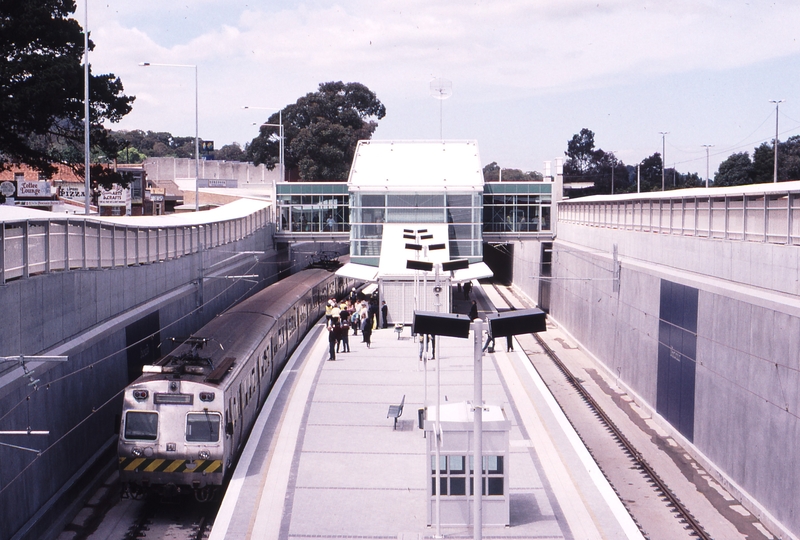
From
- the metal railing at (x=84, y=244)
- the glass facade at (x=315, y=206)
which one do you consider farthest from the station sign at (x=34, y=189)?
the glass facade at (x=315, y=206)

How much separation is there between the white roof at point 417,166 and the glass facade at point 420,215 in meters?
0.47

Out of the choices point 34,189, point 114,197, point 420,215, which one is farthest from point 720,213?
point 114,197

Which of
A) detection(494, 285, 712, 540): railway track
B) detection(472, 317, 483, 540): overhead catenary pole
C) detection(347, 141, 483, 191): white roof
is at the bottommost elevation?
detection(494, 285, 712, 540): railway track

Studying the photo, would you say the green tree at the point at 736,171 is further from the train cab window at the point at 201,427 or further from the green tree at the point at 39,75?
the train cab window at the point at 201,427

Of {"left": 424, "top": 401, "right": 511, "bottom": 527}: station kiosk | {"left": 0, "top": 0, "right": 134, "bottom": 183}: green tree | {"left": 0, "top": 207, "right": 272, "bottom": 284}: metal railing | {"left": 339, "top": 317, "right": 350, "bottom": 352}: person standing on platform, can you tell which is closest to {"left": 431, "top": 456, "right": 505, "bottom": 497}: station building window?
{"left": 424, "top": 401, "right": 511, "bottom": 527}: station kiosk

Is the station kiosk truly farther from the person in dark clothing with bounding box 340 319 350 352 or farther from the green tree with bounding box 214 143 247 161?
the green tree with bounding box 214 143 247 161

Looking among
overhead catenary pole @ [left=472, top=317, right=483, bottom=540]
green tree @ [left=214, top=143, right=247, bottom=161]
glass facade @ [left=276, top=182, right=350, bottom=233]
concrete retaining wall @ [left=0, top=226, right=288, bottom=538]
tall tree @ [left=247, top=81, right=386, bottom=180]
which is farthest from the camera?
green tree @ [left=214, top=143, right=247, bottom=161]

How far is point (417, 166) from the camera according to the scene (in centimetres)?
4453

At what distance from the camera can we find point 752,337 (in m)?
16.6

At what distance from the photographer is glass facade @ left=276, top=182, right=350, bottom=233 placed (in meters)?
47.4

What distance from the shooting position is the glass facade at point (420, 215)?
41969 mm

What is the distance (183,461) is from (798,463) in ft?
37.8

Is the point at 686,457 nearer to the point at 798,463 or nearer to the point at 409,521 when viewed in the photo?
the point at 798,463

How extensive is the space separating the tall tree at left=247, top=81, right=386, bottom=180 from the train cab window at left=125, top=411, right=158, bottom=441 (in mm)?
58509
